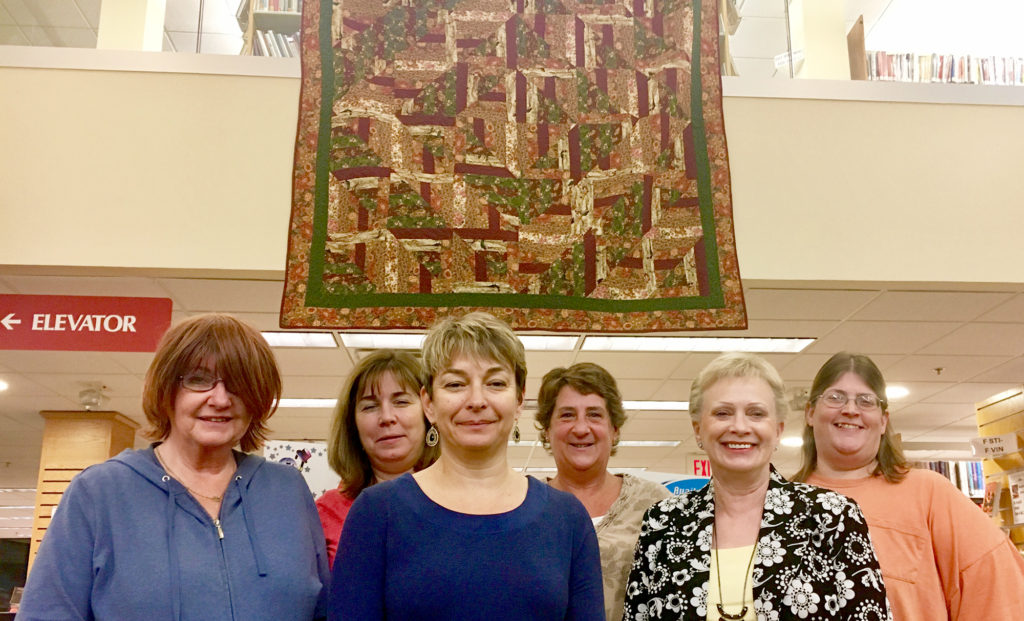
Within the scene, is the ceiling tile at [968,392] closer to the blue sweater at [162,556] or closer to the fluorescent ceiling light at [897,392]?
the fluorescent ceiling light at [897,392]

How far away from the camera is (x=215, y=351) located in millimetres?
1587

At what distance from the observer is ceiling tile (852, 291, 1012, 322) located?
16.0 feet

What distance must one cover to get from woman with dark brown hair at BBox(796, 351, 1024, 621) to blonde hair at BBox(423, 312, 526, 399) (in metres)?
0.98

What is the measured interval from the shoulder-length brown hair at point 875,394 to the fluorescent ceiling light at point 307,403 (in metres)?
5.81

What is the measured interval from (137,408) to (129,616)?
22.8ft

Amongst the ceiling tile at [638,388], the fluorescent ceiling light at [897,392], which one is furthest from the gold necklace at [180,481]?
the fluorescent ceiling light at [897,392]

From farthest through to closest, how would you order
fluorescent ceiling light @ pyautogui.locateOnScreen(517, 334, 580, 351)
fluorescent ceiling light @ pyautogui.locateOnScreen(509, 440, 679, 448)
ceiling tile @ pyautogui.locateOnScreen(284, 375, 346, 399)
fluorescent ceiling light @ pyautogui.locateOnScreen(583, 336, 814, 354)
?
1. fluorescent ceiling light @ pyautogui.locateOnScreen(509, 440, 679, 448)
2. ceiling tile @ pyautogui.locateOnScreen(284, 375, 346, 399)
3. fluorescent ceiling light @ pyautogui.locateOnScreen(583, 336, 814, 354)
4. fluorescent ceiling light @ pyautogui.locateOnScreen(517, 334, 580, 351)

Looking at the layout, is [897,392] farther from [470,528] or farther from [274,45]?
[470,528]

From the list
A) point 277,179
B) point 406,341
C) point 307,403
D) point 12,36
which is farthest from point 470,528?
point 307,403

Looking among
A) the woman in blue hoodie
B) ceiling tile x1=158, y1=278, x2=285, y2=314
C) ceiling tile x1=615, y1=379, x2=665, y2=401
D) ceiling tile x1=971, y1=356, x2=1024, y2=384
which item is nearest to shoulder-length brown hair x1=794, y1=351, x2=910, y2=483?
the woman in blue hoodie

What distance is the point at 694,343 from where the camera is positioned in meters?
5.98

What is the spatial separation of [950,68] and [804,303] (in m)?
1.52

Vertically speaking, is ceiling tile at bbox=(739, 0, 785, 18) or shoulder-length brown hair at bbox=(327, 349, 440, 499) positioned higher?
ceiling tile at bbox=(739, 0, 785, 18)

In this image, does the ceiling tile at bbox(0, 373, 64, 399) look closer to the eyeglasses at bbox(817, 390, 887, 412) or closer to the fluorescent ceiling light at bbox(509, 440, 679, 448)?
the fluorescent ceiling light at bbox(509, 440, 679, 448)
